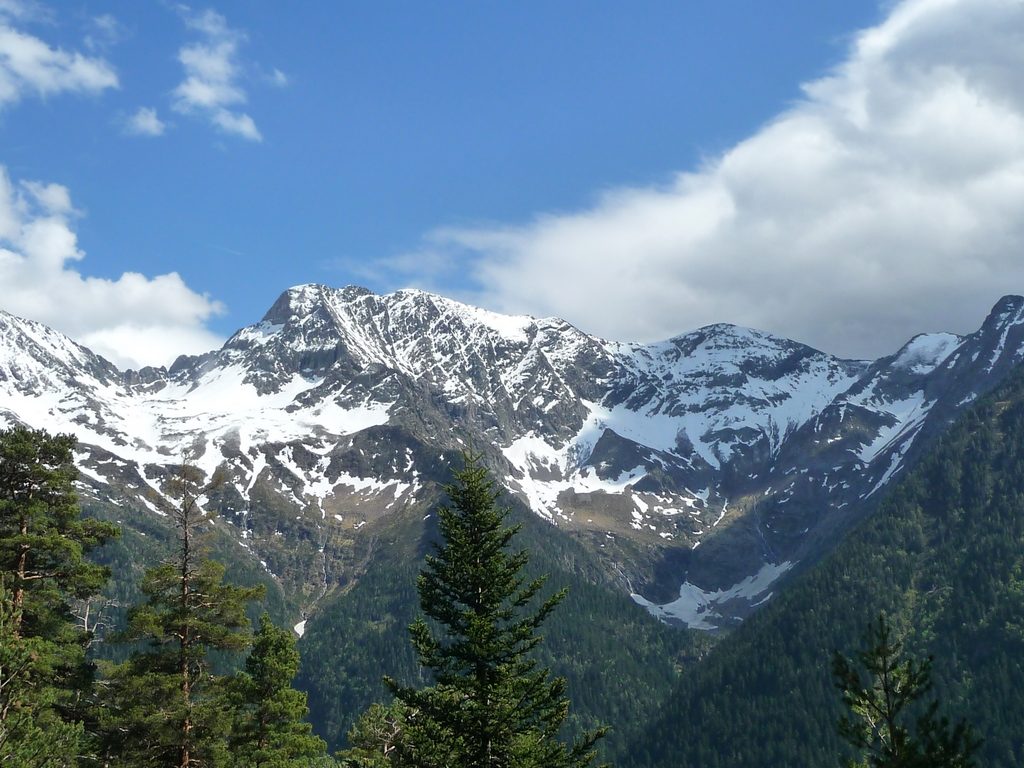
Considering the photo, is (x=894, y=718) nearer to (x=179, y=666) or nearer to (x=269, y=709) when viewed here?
(x=179, y=666)

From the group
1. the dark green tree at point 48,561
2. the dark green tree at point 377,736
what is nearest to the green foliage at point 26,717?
the dark green tree at point 48,561

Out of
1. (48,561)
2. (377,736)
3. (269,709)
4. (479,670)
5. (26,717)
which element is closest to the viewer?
(26,717)

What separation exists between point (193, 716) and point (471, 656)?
1061 cm

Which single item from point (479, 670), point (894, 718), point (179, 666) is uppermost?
point (179, 666)

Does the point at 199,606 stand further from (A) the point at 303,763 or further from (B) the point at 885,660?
(B) the point at 885,660

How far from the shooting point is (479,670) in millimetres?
33906

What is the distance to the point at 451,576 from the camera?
34.9m

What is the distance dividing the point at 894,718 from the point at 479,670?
1525 centimetres

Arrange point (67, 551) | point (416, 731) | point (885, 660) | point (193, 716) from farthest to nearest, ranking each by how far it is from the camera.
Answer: point (67, 551), point (193, 716), point (416, 731), point (885, 660)

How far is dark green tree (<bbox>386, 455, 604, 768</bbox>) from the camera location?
32500 millimetres

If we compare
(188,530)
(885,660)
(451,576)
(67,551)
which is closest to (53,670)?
(67,551)

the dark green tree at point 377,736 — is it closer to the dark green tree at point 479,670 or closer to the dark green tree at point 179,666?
the dark green tree at point 179,666

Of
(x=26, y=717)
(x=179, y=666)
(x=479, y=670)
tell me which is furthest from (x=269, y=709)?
(x=26, y=717)

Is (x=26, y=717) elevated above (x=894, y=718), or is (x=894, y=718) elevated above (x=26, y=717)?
(x=26, y=717)
